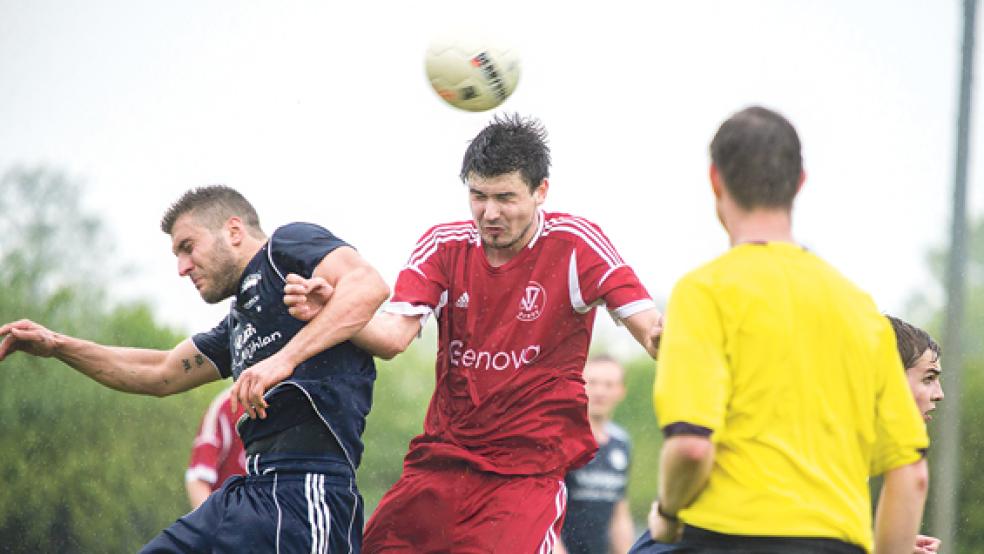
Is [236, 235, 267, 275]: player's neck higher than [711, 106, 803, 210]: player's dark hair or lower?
lower

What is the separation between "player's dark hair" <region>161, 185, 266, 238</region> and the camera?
180 inches

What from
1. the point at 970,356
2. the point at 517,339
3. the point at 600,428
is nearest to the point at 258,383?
the point at 517,339

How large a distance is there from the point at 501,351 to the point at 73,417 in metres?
7.31

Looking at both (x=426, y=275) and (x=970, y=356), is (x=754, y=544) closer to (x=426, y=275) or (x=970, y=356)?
(x=426, y=275)

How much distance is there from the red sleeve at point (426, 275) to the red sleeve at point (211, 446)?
7.31ft

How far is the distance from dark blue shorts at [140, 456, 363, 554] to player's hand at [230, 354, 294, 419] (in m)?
0.35

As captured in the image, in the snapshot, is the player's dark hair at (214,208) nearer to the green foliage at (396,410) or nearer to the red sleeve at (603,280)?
the red sleeve at (603,280)

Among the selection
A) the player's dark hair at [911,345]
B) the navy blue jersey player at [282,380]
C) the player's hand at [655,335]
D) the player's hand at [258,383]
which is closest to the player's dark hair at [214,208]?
the navy blue jersey player at [282,380]

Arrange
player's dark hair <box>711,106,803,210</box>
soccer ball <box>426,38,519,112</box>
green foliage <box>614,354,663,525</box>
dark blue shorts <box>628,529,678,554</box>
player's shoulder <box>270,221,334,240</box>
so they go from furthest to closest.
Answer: green foliage <box>614,354,663,525</box> < soccer ball <box>426,38,519,112</box> < player's shoulder <box>270,221,334,240</box> < dark blue shorts <box>628,529,678,554</box> < player's dark hair <box>711,106,803,210</box>

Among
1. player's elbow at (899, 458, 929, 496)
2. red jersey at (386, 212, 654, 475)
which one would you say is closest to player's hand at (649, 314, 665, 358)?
red jersey at (386, 212, 654, 475)

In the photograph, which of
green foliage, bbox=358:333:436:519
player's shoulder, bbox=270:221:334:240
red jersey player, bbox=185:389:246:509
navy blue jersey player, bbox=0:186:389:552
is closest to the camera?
navy blue jersey player, bbox=0:186:389:552

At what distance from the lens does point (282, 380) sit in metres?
4.06

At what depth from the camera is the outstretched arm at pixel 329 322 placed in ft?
12.7

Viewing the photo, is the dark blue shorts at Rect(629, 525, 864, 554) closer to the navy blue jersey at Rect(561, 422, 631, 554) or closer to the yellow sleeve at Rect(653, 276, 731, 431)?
the yellow sleeve at Rect(653, 276, 731, 431)
